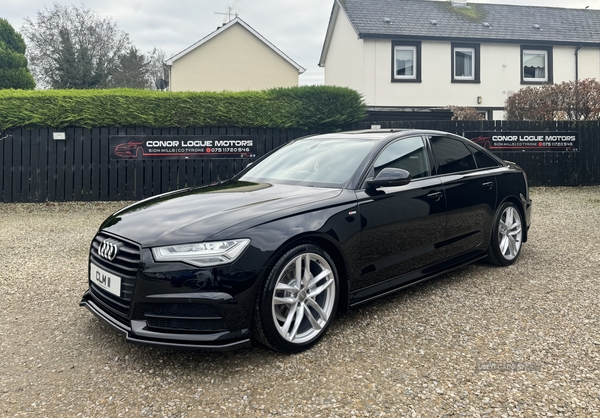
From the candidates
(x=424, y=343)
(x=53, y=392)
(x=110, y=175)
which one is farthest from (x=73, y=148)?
(x=424, y=343)

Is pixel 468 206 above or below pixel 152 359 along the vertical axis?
above

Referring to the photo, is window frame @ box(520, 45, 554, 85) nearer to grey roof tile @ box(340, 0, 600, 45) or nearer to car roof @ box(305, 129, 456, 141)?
grey roof tile @ box(340, 0, 600, 45)

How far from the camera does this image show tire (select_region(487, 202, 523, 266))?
5051 mm

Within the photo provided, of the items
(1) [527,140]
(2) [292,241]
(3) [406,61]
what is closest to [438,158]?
(2) [292,241]

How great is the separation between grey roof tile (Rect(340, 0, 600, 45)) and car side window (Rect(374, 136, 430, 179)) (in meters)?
16.8

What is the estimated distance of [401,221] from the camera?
12.8 ft

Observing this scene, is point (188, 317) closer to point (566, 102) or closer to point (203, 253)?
point (203, 253)

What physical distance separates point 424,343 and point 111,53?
38765 millimetres

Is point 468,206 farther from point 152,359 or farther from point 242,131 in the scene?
point 242,131

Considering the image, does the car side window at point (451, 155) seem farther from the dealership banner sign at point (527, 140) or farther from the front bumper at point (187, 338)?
the dealership banner sign at point (527, 140)

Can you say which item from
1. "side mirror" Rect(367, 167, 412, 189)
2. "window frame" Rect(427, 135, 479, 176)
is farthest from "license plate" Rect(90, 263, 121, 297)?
"window frame" Rect(427, 135, 479, 176)

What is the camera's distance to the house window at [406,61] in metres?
20.5

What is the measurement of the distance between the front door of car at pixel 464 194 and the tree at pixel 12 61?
21.5m

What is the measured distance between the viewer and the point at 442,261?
4.36 meters
